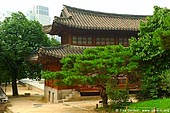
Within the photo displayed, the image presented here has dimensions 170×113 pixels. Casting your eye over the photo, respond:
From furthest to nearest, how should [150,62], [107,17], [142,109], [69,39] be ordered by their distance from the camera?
1. [107,17]
2. [69,39]
3. [150,62]
4. [142,109]

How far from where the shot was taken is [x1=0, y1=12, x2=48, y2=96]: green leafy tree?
29.8 metres

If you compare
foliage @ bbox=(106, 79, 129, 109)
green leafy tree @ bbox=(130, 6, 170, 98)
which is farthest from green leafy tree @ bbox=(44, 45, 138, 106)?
green leafy tree @ bbox=(130, 6, 170, 98)

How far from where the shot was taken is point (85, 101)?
25.0 metres

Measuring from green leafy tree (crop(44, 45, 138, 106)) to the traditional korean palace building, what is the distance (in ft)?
19.5

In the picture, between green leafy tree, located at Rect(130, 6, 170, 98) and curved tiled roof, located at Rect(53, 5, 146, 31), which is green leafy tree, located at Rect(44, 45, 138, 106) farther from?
curved tiled roof, located at Rect(53, 5, 146, 31)

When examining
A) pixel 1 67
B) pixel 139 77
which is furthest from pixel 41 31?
pixel 139 77

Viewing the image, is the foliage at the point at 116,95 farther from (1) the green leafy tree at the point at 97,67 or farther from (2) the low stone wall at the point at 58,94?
(2) the low stone wall at the point at 58,94

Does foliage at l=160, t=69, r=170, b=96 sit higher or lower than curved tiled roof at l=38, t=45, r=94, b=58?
lower

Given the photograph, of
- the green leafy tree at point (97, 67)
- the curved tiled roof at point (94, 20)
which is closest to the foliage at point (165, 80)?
the green leafy tree at point (97, 67)

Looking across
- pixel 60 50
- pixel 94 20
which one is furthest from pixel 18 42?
pixel 94 20

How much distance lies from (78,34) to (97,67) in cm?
1067

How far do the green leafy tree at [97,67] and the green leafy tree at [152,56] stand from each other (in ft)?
3.40

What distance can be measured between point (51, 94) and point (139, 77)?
33.4ft

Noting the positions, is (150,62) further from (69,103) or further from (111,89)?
(69,103)
